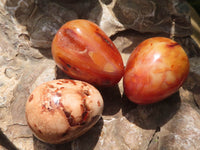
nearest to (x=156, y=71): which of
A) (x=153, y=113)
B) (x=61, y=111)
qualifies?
(x=153, y=113)

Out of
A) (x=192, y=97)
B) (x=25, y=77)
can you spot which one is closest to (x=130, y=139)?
(x=192, y=97)

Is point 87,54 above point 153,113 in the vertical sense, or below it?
above

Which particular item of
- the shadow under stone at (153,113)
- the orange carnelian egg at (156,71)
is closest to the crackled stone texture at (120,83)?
the shadow under stone at (153,113)

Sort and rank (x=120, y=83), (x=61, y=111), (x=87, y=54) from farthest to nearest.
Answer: (x=120, y=83) → (x=87, y=54) → (x=61, y=111)

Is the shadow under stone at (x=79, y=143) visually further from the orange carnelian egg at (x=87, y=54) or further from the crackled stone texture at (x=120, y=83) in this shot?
the orange carnelian egg at (x=87, y=54)

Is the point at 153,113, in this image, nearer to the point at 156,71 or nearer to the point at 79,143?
the point at 156,71

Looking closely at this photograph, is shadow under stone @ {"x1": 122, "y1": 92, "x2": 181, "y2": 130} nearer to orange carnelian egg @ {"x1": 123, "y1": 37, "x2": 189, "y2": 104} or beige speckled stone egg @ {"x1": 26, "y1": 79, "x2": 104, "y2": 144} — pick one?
orange carnelian egg @ {"x1": 123, "y1": 37, "x2": 189, "y2": 104}
